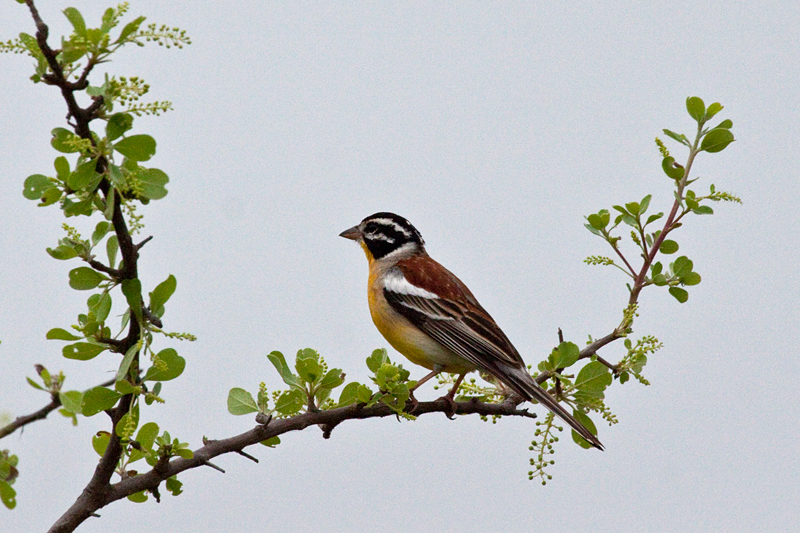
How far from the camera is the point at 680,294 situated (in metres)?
4.99

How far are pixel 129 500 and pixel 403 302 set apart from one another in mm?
3273

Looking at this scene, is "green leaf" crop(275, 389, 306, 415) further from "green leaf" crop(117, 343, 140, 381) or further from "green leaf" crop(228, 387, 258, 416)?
"green leaf" crop(117, 343, 140, 381)

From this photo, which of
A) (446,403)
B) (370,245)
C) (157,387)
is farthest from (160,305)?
(370,245)

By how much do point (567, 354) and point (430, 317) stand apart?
238cm

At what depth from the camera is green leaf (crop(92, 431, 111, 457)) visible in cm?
416

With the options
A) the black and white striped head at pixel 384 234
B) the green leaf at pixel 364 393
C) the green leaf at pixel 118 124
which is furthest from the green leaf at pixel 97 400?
the black and white striped head at pixel 384 234

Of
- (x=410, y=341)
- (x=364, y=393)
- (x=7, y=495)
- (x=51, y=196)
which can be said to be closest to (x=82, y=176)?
Answer: (x=51, y=196)

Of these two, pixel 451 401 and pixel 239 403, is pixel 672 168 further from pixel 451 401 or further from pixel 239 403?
pixel 239 403

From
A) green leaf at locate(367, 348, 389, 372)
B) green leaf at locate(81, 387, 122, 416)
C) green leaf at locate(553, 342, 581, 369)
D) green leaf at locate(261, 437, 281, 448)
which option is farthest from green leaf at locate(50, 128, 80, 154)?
green leaf at locate(553, 342, 581, 369)

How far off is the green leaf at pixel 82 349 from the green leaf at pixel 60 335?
0.06 metres

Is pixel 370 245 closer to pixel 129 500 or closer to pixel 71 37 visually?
pixel 129 500

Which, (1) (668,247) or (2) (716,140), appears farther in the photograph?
(1) (668,247)

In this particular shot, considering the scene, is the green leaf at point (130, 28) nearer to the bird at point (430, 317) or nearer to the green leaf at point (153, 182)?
the green leaf at point (153, 182)

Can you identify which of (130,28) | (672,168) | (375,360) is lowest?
(375,360)
